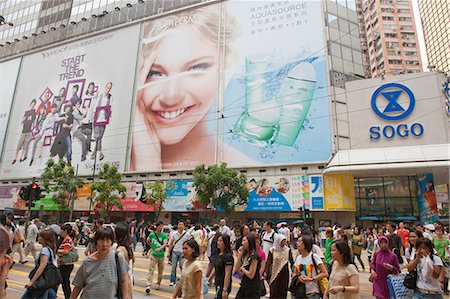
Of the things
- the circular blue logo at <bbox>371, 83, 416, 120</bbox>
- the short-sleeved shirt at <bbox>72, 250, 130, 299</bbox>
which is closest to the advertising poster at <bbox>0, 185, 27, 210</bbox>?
the circular blue logo at <bbox>371, 83, 416, 120</bbox>

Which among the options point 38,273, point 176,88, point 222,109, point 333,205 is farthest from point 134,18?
point 38,273

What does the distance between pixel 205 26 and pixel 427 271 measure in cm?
3653

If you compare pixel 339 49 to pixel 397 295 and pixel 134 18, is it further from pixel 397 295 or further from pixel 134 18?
pixel 397 295

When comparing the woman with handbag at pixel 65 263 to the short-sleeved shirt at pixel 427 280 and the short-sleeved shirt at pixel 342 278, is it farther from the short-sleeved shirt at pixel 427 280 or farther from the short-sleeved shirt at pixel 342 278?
the short-sleeved shirt at pixel 427 280

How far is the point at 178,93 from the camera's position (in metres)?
35.2

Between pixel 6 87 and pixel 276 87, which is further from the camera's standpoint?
pixel 6 87

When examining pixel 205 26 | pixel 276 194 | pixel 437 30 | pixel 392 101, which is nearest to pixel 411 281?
pixel 276 194

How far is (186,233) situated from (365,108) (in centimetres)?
2441

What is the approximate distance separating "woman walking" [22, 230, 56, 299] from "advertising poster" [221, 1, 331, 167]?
2528 cm

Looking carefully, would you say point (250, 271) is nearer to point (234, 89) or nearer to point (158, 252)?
point (158, 252)

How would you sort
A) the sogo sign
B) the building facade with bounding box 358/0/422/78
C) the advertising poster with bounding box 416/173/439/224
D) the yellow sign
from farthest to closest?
the building facade with bounding box 358/0/422/78, the sogo sign, the yellow sign, the advertising poster with bounding box 416/173/439/224

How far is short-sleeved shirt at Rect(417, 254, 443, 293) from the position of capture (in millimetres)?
4273

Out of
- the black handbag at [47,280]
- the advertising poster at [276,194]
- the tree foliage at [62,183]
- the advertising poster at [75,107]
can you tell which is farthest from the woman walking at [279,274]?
the advertising poster at [75,107]

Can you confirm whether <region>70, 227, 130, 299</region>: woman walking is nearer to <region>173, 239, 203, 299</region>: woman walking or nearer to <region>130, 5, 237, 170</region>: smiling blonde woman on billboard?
<region>173, 239, 203, 299</region>: woman walking
